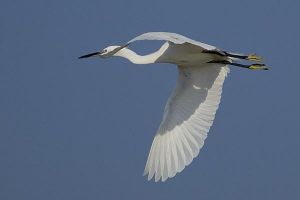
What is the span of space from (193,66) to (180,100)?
86 centimetres

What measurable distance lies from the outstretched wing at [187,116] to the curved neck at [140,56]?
912 millimetres

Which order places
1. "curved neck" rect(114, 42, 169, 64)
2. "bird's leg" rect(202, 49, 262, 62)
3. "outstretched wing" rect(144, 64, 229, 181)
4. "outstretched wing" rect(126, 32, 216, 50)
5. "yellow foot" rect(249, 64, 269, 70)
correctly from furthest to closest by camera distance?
"yellow foot" rect(249, 64, 269, 70) → "outstretched wing" rect(144, 64, 229, 181) → "curved neck" rect(114, 42, 169, 64) → "bird's leg" rect(202, 49, 262, 62) → "outstretched wing" rect(126, 32, 216, 50)

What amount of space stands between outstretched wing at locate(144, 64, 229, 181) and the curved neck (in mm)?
912

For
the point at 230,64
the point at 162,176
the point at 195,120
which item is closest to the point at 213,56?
the point at 230,64

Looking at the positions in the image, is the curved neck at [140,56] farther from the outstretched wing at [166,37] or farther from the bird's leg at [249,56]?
the outstretched wing at [166,37]

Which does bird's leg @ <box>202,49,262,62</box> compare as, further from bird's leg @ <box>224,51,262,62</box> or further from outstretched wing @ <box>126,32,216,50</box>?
outstretched wing @ <box>126,32,216,50</box>

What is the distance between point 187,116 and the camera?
56.9 ft

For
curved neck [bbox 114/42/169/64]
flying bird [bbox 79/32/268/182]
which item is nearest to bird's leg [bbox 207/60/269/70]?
flying bird [bbox 79/32/268/182]

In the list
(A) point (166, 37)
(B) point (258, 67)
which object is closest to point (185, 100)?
(B) point (258, 67)

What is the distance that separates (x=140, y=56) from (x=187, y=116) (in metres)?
1.73

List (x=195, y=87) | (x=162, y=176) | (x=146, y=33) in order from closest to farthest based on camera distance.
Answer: (x=146, y=33), (x=162, y=176), (x=195, y=87)

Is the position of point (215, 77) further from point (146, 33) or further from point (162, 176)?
point (146, 33)

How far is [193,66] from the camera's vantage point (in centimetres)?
1709

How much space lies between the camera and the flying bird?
643 inches
